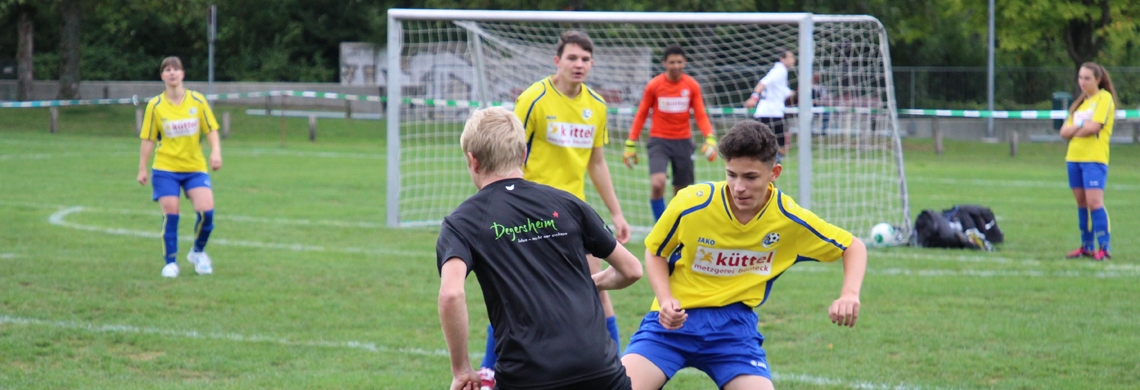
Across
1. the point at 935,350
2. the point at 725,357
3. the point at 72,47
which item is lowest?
the point at 935,350

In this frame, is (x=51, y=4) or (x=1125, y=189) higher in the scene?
(x=51, y=4)

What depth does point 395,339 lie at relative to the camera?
650 cm

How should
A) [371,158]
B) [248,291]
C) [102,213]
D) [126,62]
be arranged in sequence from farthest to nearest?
[126,62], [371,158], [102,213], [248,291]

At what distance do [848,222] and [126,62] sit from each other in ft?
122

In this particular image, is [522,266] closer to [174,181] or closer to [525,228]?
[525,228]

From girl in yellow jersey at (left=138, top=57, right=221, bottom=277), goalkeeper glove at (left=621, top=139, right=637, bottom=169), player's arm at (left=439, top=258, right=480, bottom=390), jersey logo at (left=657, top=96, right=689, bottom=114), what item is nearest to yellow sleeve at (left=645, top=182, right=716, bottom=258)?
player's arm at (left=439, top=258, right=480, bottom=390)

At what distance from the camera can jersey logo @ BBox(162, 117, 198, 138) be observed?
339 inches

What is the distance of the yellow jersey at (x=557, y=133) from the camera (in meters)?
6.21

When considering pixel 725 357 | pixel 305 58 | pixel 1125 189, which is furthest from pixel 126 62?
pixel 725 357

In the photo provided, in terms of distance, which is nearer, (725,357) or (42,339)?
(725,357)

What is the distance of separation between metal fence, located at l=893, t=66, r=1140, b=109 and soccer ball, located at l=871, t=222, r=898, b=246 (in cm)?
2393

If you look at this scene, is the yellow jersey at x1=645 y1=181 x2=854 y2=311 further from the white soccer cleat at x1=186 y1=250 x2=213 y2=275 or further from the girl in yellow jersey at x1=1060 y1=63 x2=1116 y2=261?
the girl in yellow jersey at x1=1060 y1=63 x2=1116 y2=261

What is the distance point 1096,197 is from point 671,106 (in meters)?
3.94

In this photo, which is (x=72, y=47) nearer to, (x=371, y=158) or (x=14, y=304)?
(x=371, y=158)
